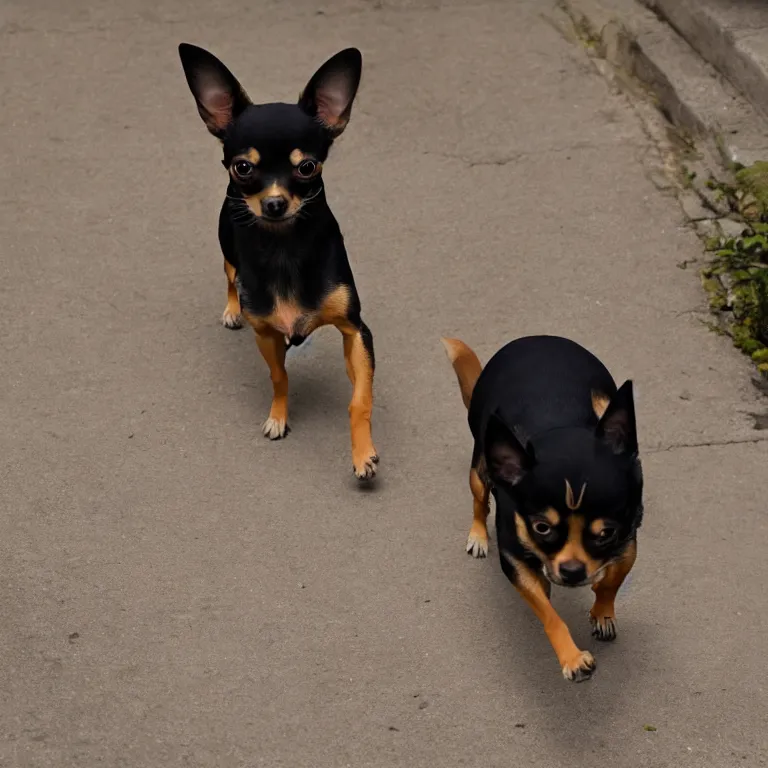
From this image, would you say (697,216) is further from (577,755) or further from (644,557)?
(577,755)

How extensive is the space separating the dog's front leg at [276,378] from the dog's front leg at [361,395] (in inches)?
11.5

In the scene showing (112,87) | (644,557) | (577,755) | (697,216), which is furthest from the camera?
(112,87)

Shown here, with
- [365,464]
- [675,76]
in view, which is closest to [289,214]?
[365,464]

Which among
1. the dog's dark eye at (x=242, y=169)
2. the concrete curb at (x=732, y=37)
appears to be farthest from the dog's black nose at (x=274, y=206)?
the concrete curb at (x=732, y=37)

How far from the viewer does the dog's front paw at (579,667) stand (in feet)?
14.2

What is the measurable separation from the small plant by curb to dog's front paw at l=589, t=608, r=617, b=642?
6.02ft

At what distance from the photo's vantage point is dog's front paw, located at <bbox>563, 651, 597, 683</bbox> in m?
4.32

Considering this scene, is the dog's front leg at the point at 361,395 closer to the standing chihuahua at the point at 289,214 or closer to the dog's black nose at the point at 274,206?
the standing chihuahua at the point at 289,214

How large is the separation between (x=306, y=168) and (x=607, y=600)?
1953 millimetres

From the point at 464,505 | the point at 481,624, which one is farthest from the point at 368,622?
the point at 464,505

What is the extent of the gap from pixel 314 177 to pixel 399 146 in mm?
2874

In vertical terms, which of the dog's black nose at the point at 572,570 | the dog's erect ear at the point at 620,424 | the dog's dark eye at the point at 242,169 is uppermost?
the dog's erect ear at the point at 620,424

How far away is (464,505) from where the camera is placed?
5551 millimetres

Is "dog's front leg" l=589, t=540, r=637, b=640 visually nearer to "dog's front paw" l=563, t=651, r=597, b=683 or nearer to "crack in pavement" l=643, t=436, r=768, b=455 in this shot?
"dog's front paw" l=563, t=651, r=597, b=683
